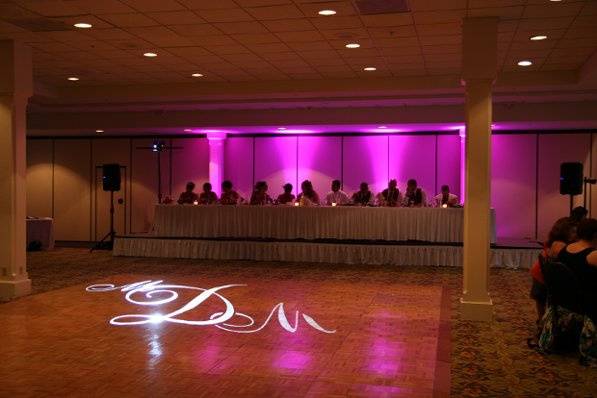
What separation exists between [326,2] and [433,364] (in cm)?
374

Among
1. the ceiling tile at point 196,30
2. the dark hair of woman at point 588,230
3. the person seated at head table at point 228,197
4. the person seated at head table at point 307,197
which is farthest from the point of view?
the person seated at head table at point 228,197

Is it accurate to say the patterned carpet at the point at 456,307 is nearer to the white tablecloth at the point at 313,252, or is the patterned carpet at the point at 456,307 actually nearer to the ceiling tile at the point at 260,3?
the white tablecloth at the point at 313,252

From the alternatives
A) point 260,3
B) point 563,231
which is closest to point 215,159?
point 260,3

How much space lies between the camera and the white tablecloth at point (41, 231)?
1483cm

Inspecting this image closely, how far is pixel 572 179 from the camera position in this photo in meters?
11.3

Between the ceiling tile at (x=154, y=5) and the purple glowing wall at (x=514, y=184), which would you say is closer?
the ceiling tile at (x=154, y=5)

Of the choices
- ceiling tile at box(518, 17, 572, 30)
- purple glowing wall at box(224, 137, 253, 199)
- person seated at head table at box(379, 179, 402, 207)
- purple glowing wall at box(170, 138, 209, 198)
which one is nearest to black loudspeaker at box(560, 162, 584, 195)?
person seated at head table at box(379, 179, 402, 207)

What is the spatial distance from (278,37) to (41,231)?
9177mm

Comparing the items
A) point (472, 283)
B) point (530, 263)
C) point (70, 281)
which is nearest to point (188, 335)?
point (472, 283)

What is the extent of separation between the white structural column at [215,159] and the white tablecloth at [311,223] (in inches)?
125

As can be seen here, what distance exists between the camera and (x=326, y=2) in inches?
264

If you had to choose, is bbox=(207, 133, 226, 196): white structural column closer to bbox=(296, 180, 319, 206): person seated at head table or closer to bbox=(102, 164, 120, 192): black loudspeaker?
bbox=(102, 164, 120, 192): black loudspeaker

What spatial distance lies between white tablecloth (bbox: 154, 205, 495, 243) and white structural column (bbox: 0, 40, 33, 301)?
451cm

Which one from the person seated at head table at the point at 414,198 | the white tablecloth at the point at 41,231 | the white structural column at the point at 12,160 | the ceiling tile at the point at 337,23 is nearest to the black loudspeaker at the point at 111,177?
the white tablecloth at the point at 41,231
